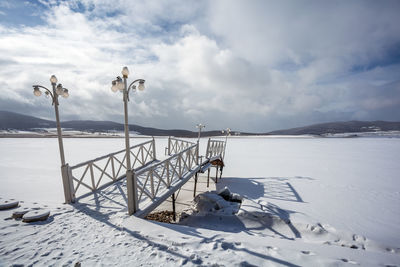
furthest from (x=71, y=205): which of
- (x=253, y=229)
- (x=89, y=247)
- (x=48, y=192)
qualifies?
(x=253, y=229)

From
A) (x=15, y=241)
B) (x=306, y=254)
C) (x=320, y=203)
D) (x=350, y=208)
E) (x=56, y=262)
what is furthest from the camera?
(x=320, y=203)

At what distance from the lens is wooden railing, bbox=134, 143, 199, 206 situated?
567cm

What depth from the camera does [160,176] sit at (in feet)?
22.6

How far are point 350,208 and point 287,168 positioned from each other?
336 inches

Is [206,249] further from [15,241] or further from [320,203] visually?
[320,203]

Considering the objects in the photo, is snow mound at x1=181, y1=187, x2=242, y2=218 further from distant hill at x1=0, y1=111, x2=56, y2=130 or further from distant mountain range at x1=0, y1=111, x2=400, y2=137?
distant hill at x1=0, y1=111, x2=56, y2=130

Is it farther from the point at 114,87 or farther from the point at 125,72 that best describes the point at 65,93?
the point at 125,72

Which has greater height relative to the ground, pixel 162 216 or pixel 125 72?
pixel 125 72

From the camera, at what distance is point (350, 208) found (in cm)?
804

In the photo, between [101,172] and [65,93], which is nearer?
[65,93]

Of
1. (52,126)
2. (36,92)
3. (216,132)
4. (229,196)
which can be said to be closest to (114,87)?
(36,92)

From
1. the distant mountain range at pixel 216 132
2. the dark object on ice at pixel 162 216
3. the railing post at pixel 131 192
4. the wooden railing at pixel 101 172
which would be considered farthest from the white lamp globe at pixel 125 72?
the distant mountain range at pixel 216 132

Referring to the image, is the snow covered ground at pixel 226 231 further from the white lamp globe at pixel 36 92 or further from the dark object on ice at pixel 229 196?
the white lamp globe at pixel 36 92

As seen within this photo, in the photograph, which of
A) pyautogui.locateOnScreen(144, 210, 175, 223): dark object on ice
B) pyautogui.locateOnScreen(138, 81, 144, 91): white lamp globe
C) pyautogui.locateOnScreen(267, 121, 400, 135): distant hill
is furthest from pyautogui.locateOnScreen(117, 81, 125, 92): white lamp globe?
pyautogui.locateOnScreen(267, 121, 400, 135): distant hill
